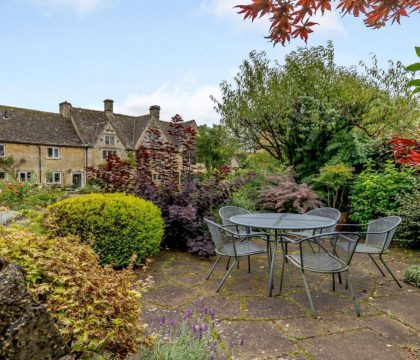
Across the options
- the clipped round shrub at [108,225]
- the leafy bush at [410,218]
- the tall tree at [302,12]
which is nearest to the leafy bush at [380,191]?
the leafy bush at [410,218]

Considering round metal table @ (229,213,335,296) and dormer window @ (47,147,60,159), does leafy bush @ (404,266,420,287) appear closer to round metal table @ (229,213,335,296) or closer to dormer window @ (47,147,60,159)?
round metal table @ (229,213,335,296)

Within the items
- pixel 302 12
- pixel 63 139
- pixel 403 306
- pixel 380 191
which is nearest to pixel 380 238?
pixel 403 306

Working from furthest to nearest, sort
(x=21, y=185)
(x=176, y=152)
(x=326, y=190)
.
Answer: (x=21, y=185) → (x=326, y=190) → (x=176, y=152)

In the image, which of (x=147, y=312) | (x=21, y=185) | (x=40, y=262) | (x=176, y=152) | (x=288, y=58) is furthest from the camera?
(x=21, y=185)

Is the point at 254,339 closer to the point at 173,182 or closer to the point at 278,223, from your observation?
the point at 278,223

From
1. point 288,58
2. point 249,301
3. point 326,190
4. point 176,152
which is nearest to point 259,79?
point 288,58

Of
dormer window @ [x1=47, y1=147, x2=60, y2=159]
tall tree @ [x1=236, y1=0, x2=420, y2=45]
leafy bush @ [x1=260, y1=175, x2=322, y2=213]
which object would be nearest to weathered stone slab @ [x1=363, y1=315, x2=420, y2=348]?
tall tree @ [x1=236, y1=0, x2=420, y2=45]

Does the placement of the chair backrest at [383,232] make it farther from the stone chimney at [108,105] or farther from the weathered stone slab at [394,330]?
the stone chimney at [108,105]

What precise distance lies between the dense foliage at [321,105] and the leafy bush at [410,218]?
184cm

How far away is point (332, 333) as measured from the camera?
2.63 m

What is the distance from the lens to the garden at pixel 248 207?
1939 millimetres

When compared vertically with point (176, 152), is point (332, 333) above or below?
below

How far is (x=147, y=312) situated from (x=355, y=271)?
10.1 ft

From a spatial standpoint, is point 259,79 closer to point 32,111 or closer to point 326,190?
point 326,190
